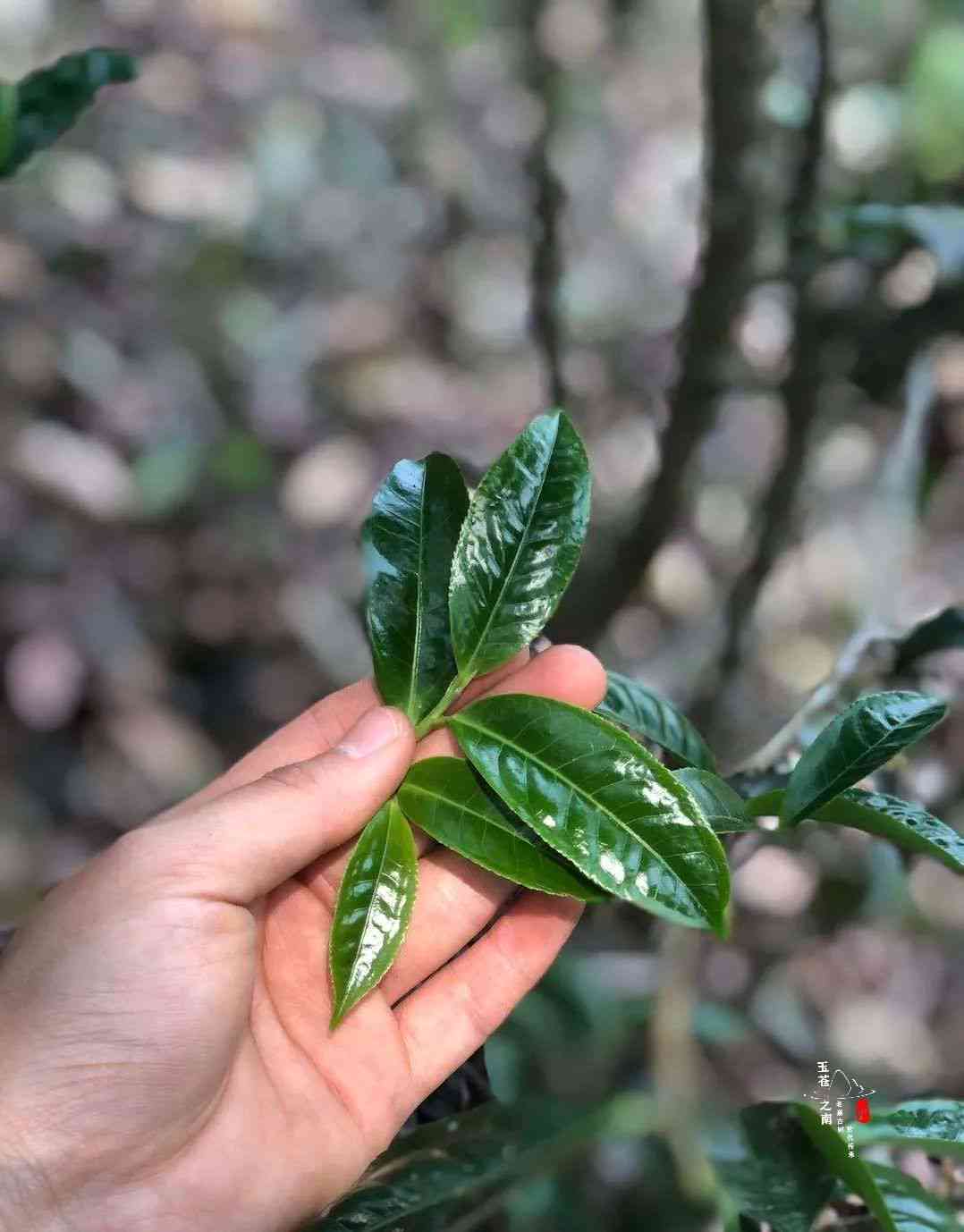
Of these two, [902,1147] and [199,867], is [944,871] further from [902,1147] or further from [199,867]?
[199,867]

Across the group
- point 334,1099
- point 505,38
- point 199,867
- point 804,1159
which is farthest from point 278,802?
point 505,38

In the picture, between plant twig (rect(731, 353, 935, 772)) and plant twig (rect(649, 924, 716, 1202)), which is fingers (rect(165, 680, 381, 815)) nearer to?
plant twig (rect(649, 924, 716, 1202))

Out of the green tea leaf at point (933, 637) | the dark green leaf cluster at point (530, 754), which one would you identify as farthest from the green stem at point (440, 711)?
the green tea leaf at point (933, 637)

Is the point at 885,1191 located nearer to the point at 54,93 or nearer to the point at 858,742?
the point at 858,742

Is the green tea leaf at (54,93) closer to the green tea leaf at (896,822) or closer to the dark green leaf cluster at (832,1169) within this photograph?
the green tea leaf at (896,822)

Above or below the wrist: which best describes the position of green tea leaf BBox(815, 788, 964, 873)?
above

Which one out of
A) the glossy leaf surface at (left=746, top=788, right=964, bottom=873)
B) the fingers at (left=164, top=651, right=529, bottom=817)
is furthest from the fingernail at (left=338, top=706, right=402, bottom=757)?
the glossy leaf surface at (left=746, top=788, right=964, bottom=873)

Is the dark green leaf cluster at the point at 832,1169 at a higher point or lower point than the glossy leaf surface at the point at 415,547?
lower
